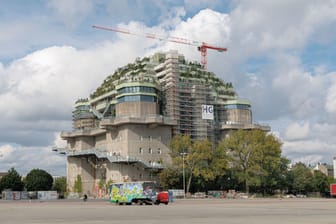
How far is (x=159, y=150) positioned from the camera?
131 metres

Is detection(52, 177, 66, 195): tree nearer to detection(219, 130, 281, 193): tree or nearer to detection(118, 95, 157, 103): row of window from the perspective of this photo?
detection(118, 95, 157, 103): row of window

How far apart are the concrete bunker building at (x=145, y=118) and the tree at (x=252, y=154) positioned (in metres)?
16.9

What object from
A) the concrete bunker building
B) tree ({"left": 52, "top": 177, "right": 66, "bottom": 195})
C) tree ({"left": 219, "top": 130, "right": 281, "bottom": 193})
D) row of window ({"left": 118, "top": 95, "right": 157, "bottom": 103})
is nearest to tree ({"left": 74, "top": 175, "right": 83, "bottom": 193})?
the concrete bunker building

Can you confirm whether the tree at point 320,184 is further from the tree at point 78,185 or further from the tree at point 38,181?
the tree at point 38,181

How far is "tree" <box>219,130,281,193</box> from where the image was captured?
4606 inches

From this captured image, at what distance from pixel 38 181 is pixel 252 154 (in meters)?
73.5

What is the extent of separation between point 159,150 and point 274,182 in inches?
1170

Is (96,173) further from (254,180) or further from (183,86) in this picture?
(254,180)

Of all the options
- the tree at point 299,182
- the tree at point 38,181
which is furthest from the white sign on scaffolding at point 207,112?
the tree at point 38,181

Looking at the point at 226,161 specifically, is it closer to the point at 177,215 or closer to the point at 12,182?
the point at 12,182

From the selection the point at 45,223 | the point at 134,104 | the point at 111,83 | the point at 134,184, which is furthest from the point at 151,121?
the point at 45,223

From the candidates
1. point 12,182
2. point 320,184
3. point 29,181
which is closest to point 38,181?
point 29,181

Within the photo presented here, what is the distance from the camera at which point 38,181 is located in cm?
15900

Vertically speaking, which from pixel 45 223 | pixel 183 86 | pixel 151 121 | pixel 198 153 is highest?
pixel 183 86
